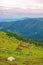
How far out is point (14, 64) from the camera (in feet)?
221

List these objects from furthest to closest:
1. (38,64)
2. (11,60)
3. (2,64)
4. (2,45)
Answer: (2,45)
(11,60)
(38,64)
(2,64)

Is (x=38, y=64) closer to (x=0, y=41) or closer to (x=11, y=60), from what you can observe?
(x=11, y=60)

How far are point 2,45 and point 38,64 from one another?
72.2 meters

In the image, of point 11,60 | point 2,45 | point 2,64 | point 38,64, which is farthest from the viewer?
point 2,45

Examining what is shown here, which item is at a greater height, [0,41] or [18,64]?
[18,64]

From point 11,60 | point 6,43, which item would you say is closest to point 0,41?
point 6,43

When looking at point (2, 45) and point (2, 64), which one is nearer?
point (2, 64)

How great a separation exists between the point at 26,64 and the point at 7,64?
684cm

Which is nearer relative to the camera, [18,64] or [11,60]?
[18,64]

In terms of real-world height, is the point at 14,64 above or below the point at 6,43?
above

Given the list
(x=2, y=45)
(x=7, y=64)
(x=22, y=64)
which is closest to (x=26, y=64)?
(x=22, y=64)

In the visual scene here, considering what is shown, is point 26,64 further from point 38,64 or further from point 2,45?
point 2,45

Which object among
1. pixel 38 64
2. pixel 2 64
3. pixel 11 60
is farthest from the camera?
pixel 11 60

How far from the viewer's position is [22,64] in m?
68.4
